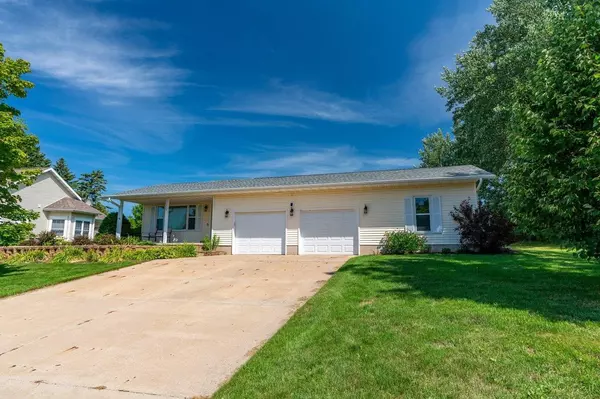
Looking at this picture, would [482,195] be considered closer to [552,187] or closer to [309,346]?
[552,187]

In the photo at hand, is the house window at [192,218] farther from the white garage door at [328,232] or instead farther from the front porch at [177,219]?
the white garage door at [328,232]

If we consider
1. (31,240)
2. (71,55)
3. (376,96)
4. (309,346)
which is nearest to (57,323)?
(309,346)

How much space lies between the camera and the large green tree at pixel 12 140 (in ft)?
28.6

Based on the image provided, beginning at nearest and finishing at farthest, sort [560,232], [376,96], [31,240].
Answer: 1. [560,232]
2. [31,240]
3. [376,96]

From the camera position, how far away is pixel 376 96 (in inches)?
762

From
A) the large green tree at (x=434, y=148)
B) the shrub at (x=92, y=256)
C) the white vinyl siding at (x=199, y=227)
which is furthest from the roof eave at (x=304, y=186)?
the large green tree at (x=434, y=148)

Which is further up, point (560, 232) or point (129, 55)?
point (129, 55)

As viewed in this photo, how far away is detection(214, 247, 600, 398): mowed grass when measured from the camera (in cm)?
246

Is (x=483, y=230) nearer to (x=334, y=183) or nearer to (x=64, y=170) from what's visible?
(x=334, y=183)

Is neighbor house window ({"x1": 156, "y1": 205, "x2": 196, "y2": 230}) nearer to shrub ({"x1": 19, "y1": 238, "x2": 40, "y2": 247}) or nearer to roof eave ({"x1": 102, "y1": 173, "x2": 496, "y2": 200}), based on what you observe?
roof eave ({"x1": 102, "y1": 173, "x2": 496, "y2": 200})

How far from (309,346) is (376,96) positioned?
18.3 metres

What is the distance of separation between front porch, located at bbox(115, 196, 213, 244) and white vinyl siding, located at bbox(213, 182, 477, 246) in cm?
209

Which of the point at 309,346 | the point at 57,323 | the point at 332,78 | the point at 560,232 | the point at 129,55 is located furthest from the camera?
the point at 332,78

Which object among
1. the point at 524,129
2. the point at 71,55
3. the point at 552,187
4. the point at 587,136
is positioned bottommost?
the point at 552,187
